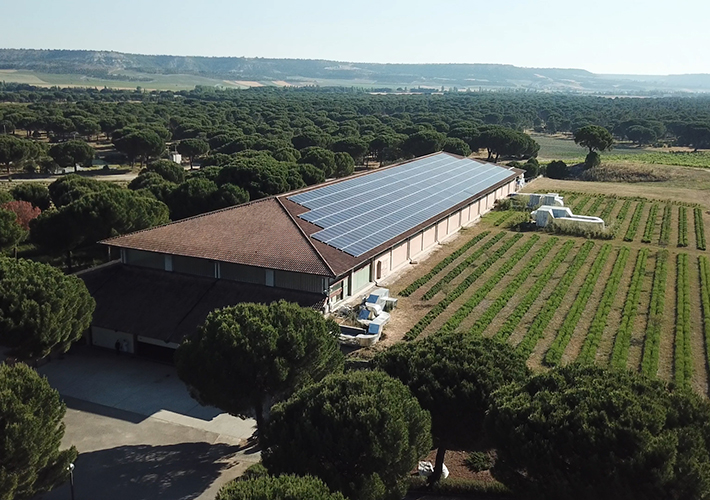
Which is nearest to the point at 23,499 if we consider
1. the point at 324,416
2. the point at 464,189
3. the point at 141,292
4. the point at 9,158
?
the point at 324,416

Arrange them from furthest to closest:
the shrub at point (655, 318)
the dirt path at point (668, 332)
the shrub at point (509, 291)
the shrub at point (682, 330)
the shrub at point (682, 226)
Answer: the shrub at point (682, 226), the shrub at point (509, 291), the shrub at point (655, 318), the dirt path at point (668, 332), the shrub at point (682, 330)

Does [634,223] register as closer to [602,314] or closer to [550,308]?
[602,314]

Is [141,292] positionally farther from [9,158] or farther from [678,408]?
[9,158]

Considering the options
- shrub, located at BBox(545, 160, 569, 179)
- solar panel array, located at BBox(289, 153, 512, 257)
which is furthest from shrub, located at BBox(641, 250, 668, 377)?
shrub, located at BBox(545, 160, 569, 179)

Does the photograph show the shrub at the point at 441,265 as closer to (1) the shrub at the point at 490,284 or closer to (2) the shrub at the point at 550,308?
(1) the shrub at the point at 490,284

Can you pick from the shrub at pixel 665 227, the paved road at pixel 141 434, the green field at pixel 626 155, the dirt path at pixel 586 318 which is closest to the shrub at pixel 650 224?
the shrub at pixel 665 227

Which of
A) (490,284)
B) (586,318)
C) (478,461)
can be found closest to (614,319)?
(586,318)
